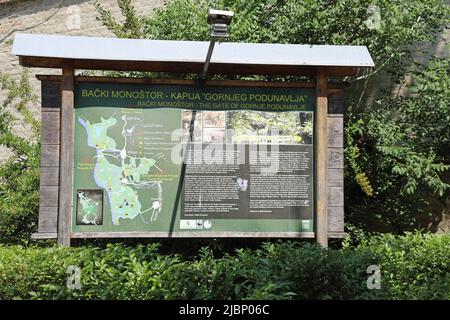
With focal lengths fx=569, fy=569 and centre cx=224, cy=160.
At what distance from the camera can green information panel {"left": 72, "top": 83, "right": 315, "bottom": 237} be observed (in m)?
6.06

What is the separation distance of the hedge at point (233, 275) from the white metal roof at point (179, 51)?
2051 mm

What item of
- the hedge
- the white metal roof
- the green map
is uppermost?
the white metal roof

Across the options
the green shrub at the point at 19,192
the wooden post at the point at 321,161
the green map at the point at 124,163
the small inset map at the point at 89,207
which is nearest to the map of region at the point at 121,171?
the green map at the point at 124,163

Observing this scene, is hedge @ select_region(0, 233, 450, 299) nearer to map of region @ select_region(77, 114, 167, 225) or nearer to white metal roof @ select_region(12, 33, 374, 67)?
map of region @ select_region(77, 114, 167, 225)

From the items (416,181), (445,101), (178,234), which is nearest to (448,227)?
(416,181)

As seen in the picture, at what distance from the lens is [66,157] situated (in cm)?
593

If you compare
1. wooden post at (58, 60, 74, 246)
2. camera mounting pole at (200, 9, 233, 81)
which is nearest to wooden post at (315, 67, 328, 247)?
camera mounting pole at (200, 9, 233, 81)

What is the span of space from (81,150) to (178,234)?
1.37 meters

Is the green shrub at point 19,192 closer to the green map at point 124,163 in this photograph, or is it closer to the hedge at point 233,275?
the green map at point 124,163

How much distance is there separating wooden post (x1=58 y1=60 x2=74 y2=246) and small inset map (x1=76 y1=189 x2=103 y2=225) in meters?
0.10

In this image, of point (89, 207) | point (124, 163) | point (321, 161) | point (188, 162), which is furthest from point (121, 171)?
point (321, 161)

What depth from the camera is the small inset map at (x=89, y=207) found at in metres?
5.98

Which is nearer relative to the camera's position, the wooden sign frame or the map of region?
the wooden sign frame

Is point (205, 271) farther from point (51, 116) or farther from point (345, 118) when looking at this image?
point (345, 118)
